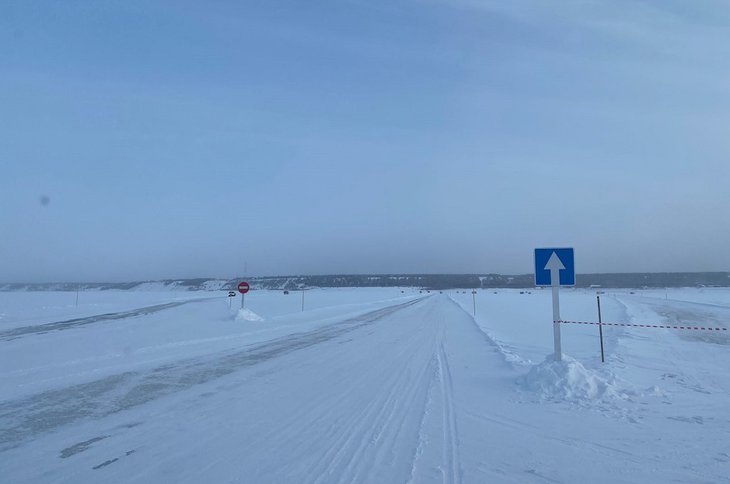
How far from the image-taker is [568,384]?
29.6 ft

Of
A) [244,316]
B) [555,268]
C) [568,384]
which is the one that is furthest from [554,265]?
[244,316]

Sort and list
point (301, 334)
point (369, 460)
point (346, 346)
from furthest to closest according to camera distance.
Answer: point (301, 334), point (346, 346), point (369, 460)

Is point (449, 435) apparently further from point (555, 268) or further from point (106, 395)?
point (106, 395)

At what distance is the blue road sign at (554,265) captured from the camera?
35.0 ft

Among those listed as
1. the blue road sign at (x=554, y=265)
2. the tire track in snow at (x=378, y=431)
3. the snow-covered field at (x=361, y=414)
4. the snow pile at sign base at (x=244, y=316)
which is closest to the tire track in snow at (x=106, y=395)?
the snow-covered field at (x=361, y=414)

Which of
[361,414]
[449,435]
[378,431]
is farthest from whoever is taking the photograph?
[361,414]

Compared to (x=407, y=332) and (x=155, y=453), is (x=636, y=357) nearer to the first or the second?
(x=407, y=332)

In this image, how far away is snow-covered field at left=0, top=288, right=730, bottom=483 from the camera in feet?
18.1

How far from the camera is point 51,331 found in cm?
2105

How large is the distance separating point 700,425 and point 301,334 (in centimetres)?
1500

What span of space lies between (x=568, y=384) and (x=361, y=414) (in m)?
3.75

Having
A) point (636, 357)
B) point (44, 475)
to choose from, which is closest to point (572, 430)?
point (44, 475)

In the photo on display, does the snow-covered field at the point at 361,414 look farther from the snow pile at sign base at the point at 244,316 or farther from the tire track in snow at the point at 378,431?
the snow pile at sign base at the point at 244,316

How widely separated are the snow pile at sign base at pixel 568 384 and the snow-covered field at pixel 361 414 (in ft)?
0.11
